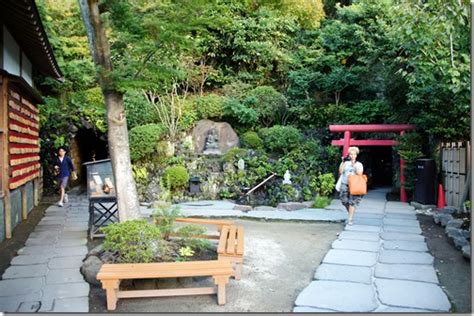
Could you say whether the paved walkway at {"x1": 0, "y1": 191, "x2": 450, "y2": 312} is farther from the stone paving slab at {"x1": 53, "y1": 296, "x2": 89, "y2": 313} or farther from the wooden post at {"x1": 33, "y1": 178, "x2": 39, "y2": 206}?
the wooden post at {"x1": 33, "y1": 178, "x2": 39, "y2": 206}

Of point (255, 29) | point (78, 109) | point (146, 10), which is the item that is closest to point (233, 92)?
point (255, 29)

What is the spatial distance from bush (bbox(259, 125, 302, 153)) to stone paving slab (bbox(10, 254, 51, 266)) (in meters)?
5.85

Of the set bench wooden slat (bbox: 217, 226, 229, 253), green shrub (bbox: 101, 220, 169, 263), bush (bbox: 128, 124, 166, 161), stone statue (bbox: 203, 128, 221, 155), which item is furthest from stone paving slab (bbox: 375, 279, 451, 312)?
stone statue (bbox: 203, 128, 221, 155)

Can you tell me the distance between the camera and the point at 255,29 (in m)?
8.52

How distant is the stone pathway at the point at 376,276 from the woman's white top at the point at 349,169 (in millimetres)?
695

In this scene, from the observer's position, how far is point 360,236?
16.3 feet

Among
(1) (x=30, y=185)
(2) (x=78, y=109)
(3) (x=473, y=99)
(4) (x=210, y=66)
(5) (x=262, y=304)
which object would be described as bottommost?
(5) (x=262, y=304)

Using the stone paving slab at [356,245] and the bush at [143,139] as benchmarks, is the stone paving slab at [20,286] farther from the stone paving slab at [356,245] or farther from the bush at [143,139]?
the bush at [143,139]

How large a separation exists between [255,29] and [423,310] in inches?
273

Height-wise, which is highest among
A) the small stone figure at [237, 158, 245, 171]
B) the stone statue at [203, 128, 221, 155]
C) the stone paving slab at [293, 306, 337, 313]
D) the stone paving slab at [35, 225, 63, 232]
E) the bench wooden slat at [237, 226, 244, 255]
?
the stone statue at [203, 128, 221, 155]

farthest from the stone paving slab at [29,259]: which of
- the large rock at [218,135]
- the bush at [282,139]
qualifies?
the bush at [282,139]

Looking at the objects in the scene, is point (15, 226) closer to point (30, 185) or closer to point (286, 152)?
point (30, 185)

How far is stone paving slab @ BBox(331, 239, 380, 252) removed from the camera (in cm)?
438

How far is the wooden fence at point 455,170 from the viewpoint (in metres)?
6.27
